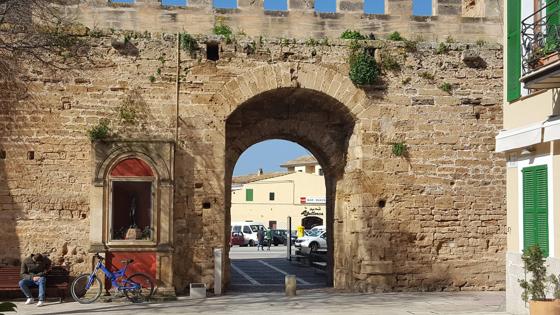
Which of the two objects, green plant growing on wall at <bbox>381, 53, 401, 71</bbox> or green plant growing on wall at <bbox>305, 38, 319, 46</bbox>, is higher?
green plant growing on wall at <bbox>305, 38, 319, 46</bbox>

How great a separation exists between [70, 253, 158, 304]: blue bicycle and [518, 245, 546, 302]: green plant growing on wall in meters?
6.55

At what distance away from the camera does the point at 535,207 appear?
1070 centimetres

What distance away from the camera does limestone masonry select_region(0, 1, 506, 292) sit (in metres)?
13.9

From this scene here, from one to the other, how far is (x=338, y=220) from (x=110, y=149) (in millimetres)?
5106

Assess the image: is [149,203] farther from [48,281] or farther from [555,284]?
[555,284]

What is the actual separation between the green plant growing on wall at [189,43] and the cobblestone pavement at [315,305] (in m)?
4.64

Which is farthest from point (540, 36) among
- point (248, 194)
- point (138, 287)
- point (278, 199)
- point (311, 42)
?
point (248, 194)

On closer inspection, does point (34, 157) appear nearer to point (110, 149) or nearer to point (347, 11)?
point (110, 149)

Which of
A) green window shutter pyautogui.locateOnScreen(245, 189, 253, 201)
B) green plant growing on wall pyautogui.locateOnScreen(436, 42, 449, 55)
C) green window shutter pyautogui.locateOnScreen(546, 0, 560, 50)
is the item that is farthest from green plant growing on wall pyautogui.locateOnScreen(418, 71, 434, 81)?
green window shutter pyautogui.locateOnScreen(245, 189, 253, 201)

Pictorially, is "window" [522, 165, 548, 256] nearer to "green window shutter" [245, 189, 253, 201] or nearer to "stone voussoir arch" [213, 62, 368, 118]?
"stone voussoir arch" [213, 62, 368, 118]

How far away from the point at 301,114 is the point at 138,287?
530 centimetres

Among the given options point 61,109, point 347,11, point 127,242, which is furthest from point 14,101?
point 347,11

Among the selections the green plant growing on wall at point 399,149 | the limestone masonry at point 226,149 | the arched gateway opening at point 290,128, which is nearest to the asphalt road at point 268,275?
the limestone masonry at point 226,149

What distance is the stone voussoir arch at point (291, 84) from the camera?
1447 centimetres
